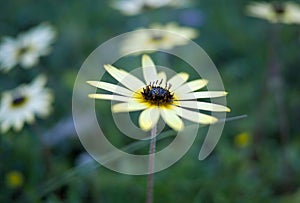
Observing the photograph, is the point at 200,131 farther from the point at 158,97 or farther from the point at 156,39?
the point at 158,97

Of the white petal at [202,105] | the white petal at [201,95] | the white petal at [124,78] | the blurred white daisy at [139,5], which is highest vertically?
the blurred white daisy at [139,5]

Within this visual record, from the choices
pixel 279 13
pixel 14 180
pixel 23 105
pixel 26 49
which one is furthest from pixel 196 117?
pixel 26 49

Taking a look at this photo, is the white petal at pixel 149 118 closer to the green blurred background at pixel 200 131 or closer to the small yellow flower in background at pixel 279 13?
the green blurred background at pixel 200 131

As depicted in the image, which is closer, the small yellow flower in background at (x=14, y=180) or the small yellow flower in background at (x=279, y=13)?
the small yellow flower in background at (x=14, y=180)

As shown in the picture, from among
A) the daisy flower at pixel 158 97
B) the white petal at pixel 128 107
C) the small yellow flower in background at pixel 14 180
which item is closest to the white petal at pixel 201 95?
the daisy flower at pixel 158 97

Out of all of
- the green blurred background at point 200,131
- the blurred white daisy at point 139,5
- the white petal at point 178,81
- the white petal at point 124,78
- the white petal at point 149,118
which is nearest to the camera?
the white petal at point 149,118

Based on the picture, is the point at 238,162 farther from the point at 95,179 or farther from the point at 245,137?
the point at 95,179
